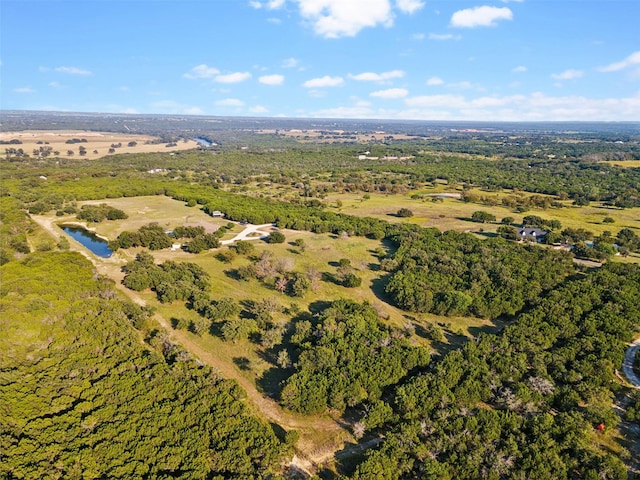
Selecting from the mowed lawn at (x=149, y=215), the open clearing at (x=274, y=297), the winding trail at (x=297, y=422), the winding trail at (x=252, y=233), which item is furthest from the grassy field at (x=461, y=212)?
the winding trail at (x=297, y=422)

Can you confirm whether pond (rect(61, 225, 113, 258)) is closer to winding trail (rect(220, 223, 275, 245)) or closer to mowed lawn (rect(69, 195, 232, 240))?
mowed lawn (rect(69, 195, 232, 240))

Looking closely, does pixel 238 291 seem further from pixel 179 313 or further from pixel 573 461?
pixel 573 461

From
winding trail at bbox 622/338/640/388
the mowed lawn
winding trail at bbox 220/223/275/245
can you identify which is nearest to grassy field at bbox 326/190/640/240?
winding trail at bbox 220/223/275/245

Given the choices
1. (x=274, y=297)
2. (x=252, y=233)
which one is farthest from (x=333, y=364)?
(x=252, y=233)

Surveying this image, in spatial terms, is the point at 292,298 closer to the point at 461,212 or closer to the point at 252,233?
the point at 252,233

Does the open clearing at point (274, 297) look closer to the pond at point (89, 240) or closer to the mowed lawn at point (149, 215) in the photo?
the mowed lawn at point (149, 215)

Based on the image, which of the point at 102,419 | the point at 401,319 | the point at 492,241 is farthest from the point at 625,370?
the point at 102,419
